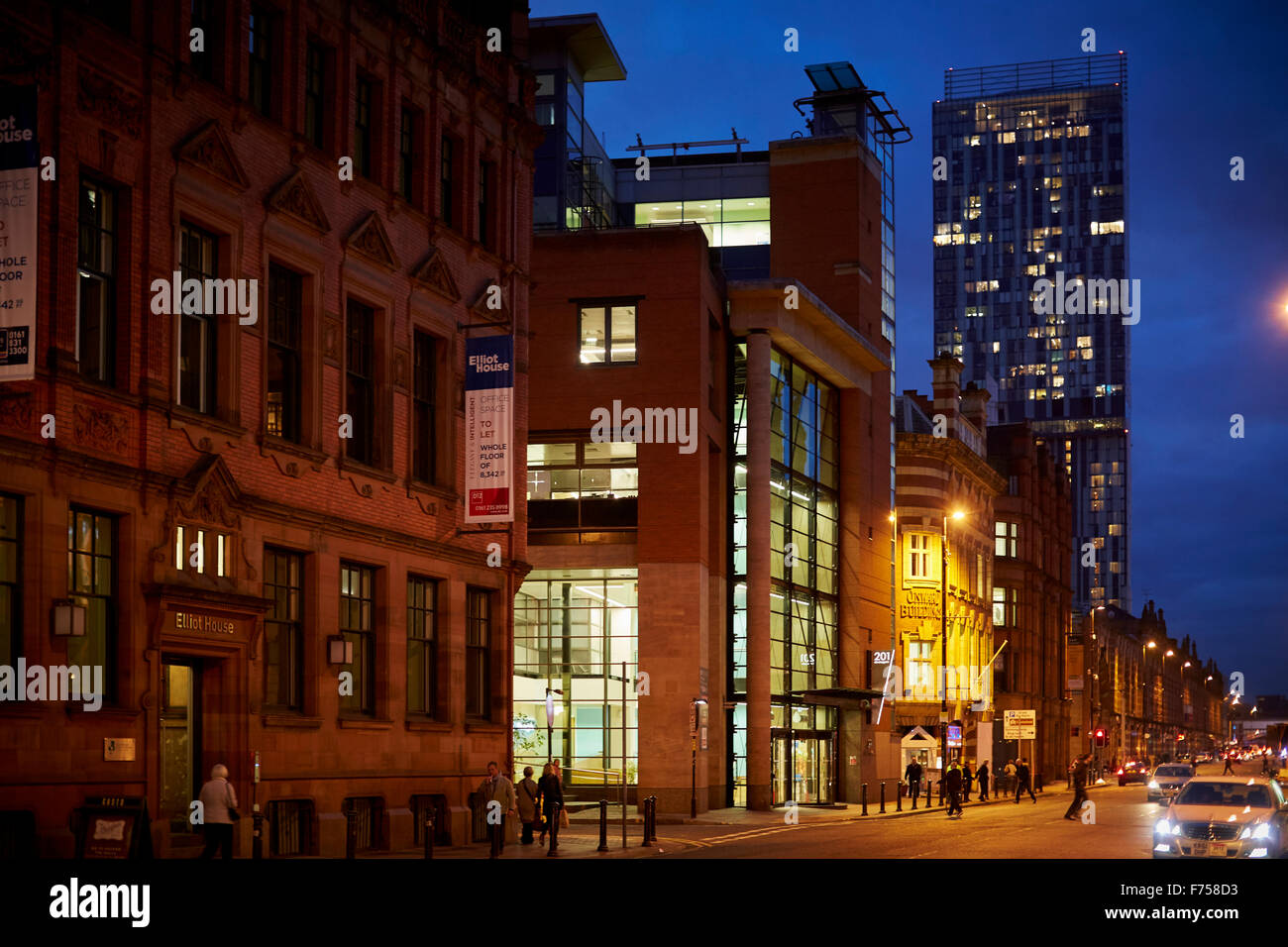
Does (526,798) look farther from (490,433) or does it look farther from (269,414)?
(269,414)

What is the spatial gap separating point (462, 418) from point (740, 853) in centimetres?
1081

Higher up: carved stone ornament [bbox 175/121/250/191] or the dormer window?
carved stone ornament [bbox 175/121/250/191]

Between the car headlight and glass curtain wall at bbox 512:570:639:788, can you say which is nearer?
the car headlight

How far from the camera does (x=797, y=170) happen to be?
7188 centimetres

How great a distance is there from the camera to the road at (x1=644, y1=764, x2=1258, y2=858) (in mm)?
32625

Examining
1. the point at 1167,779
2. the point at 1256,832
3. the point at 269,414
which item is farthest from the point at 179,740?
the point at 1167,779

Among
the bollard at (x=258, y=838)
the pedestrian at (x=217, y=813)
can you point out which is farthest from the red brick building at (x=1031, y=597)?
the pedestrian at (x=217, y=813)

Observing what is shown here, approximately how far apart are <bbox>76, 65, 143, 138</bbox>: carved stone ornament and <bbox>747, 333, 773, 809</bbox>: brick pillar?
37.0 m

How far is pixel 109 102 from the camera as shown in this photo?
25031 millimetres

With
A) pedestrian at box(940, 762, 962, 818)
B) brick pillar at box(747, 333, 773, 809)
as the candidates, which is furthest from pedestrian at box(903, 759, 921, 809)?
pedestrian at box(940, 762, 962, 818)

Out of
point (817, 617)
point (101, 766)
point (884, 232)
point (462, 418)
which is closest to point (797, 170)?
point (884, 232)

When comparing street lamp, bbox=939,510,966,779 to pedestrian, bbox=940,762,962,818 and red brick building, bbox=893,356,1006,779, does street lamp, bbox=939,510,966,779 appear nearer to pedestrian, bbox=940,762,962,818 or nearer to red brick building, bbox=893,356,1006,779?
red brick building, bbox=893,356,1006,779

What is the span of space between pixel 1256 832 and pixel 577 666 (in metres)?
31.7

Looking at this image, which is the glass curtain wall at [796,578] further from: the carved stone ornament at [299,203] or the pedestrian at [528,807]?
the carved stone ornament at [299,203]
